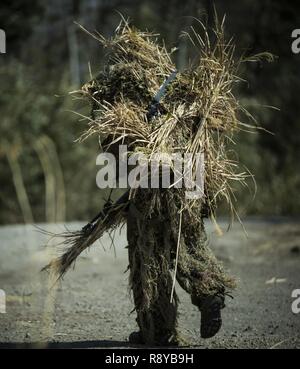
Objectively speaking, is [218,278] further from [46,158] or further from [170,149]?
[46,158]

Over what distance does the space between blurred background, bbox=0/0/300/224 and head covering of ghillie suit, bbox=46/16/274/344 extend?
6.35m

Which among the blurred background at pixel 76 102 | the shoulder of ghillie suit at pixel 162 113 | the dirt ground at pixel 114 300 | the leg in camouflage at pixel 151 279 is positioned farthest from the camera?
the blurred background at pixel 76 102

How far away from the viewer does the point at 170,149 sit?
4859 mm

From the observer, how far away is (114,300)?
719cm

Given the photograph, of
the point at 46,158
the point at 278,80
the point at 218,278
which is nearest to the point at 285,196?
the point at 278,80

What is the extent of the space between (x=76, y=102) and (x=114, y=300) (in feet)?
20.7

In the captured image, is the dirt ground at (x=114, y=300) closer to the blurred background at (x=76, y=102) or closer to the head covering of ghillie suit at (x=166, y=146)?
the head covering of ghillie suit at (x=166, y=146)

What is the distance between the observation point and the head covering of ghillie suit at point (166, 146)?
4980 mm

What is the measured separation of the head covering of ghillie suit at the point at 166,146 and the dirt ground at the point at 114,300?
1.67 ft

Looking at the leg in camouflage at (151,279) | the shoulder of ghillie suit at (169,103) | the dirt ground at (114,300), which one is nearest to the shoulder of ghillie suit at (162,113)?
the shoulder of ghillie suit at (169,103)

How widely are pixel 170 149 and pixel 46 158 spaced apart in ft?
29.5

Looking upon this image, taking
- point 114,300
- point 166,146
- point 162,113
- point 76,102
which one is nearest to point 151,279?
point 166,146

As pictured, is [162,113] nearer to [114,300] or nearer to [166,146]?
[166,146]

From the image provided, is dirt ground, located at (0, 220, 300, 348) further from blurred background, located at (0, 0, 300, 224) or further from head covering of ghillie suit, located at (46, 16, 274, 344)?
blurred background, located at (0, 0, 300, 224)
